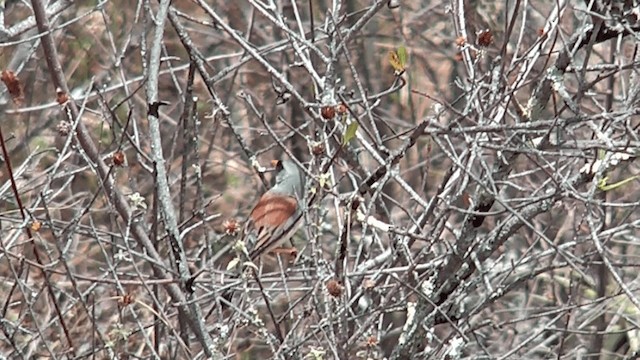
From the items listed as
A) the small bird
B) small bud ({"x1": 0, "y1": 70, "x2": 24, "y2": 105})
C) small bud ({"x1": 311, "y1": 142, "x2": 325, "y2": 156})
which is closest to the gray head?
the small bird

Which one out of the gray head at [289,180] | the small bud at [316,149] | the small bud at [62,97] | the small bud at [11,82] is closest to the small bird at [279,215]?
the gray head at [289,180]

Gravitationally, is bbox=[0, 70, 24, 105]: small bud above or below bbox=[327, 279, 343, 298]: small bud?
above

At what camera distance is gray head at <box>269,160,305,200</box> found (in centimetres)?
368

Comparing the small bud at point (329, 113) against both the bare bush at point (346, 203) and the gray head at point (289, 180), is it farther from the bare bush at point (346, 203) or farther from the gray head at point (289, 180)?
the gray head at point (289, 180)

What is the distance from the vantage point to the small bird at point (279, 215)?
368cm

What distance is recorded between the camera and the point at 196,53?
137 inches

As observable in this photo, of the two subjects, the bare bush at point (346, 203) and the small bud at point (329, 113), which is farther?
the bare bush at point (346, 203)

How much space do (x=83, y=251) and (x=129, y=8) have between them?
1717 mm

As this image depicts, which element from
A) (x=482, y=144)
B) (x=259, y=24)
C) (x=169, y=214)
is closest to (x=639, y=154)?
(x=482, y=144)

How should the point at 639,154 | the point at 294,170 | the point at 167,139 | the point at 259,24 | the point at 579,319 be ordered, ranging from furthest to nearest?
the point at 259,24, the point at 167,139, the point at 579,319, the point at 294,170, the point at 639,154

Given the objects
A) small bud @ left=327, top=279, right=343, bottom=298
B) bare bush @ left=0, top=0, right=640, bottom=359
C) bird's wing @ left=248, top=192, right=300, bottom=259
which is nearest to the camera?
small bud @ left=327, top=279, right=343, bottom=298

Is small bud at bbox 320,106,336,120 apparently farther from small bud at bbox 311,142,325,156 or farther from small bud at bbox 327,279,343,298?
small bud at bbox 327,279,343,298

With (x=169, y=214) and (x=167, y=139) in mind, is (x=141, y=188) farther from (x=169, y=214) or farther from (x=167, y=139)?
(x=169, y=214)

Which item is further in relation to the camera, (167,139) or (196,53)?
(167,139)
